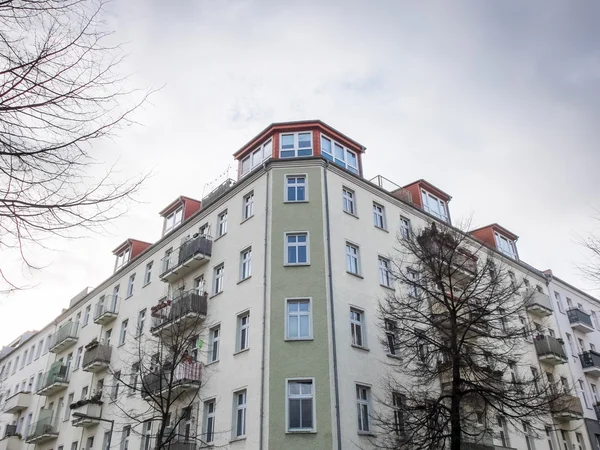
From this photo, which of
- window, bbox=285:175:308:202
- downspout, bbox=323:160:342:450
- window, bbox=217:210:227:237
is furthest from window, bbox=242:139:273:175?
downspout, bbox=323:160:342:450

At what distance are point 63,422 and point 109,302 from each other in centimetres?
813

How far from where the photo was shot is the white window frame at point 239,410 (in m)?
20.2

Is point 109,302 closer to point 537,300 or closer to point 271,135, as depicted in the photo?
point 271,135

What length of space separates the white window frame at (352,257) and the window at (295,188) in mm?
3014

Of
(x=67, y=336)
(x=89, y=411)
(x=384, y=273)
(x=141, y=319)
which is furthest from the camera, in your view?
(x=67, y=336)

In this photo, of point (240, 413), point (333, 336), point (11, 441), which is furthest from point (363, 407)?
point (11, 441)

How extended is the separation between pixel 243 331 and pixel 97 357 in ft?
42.3

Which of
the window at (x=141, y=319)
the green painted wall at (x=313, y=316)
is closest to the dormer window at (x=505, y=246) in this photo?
the green painted wall at (x=313, y=316)

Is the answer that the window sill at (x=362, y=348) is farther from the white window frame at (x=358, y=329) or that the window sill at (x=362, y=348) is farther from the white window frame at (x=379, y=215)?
the white window frame at (x=379, y=215)

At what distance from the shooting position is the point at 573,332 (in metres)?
36.2

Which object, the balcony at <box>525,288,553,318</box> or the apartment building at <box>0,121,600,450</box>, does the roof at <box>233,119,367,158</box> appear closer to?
the apartment building at <box>0,121,600,450</box>

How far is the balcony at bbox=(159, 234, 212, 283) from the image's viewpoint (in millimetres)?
26156

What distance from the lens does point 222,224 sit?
27.2 meters

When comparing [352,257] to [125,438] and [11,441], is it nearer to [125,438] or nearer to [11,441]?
[125,438]
